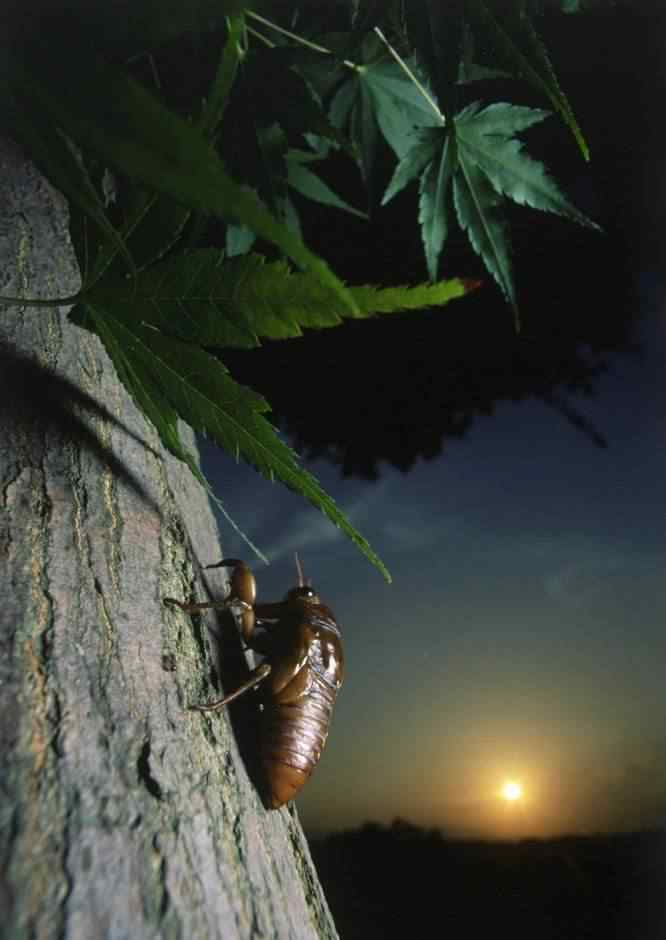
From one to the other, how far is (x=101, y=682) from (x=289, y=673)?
265mm

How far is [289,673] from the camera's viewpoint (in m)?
0.71

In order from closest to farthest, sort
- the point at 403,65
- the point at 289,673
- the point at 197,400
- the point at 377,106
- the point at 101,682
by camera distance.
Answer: the point at 101,682
the point at 197,400
the point at 289,673
the point at 403,65
the point at 377,106

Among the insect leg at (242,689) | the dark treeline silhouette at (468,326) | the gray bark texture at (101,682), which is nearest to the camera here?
the gray bark texture at (101,682)

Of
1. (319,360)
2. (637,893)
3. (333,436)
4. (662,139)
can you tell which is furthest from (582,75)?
(637,893)

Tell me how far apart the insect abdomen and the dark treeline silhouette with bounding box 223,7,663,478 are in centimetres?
100

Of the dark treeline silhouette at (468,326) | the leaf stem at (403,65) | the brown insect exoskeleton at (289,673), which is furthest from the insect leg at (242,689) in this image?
the dark treeline silhouette at (468,326)

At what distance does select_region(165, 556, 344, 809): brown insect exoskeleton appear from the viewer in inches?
23.7

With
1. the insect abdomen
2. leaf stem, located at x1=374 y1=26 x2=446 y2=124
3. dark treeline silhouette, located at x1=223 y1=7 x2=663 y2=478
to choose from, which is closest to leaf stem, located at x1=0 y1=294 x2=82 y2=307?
the insect abdomen

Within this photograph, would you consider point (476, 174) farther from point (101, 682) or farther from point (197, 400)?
point (101, 682)

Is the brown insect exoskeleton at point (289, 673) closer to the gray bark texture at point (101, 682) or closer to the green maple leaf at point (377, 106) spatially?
the gray bark texture at point (101, 682)

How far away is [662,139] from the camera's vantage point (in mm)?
1598

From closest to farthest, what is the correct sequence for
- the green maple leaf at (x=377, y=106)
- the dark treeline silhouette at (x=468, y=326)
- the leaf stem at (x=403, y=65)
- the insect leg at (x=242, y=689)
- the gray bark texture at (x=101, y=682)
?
the gray bark texture at (x=101, y=682), the insect leg at (x=242, y=689), the leaf stem at (x=403, y=65), the green maple leaf at (x=377, y=106), the dark treeline silhouette at (x=468, y=326)

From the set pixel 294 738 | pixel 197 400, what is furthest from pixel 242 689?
pixel 197 400

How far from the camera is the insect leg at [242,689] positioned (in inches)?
21.9
